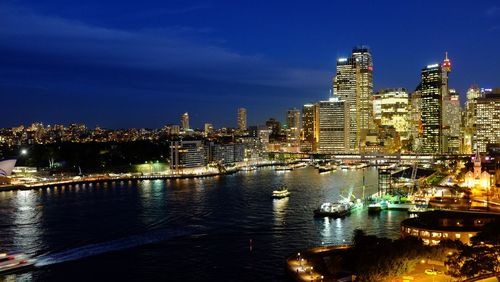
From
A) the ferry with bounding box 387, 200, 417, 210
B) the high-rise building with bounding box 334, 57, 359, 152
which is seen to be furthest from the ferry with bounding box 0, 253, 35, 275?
the high-rise building with bounding box 334, 57, 359, 152

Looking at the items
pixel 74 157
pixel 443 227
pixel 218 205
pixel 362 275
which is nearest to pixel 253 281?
pixel 362 275

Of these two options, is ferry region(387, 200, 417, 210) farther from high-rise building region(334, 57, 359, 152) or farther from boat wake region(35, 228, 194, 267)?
high-rise building region(334, 57, 359, 152)

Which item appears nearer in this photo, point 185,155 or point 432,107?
point 185,155

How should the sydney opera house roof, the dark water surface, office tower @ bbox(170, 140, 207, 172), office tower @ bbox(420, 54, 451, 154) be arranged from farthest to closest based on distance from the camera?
1. office tower @ bbox(420, 54, 451, 154)
2. office tower @ bbox(170, 140, 207, 172)
3. the sydney opera house roof
4. the dark water surface

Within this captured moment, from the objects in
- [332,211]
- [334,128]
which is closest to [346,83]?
[334,128]

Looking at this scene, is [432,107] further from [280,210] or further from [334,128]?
[280,210]

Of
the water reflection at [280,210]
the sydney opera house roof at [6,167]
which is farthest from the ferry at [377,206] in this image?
the sydney opera house roof at [6,167]
